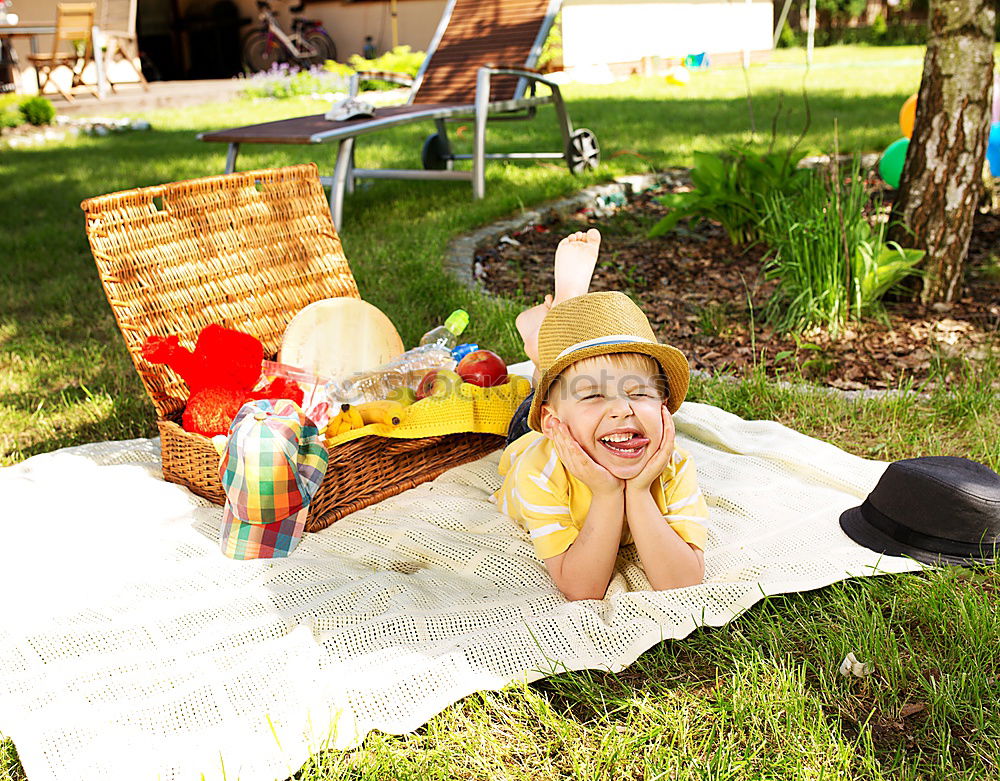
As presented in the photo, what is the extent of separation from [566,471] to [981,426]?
148 cm

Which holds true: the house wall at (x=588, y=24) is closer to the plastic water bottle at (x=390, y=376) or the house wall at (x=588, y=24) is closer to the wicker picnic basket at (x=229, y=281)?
the wicker picnic basket at (x=229, y=281)

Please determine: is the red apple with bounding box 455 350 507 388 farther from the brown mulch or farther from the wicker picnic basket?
the brown mulch

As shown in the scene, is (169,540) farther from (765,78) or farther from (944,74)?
(765,78)

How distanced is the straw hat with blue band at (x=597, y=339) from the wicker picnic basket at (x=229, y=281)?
0.64 metres

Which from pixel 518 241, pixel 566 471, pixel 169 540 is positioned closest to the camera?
pixel 566 471

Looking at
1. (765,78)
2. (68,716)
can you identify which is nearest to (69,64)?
(765,78)

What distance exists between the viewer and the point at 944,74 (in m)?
3.65

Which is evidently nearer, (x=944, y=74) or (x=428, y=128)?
(x=944, y=74)

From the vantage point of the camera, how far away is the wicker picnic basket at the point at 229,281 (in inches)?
103

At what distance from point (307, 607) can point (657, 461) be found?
2.83 feet

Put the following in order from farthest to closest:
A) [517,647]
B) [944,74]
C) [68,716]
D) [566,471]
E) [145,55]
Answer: [145,55] < [944,74] < [566,471] < [517,647] < [68,716]

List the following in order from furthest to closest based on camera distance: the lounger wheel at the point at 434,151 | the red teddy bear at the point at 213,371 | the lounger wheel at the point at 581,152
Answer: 1. the lounger wheel at the point at 434,151
2. the lounger wheel at the point at 581,152
3. the red teddy bear at the point at 213,371

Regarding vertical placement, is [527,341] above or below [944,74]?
below

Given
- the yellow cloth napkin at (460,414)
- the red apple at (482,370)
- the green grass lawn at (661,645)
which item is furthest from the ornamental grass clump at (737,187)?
the yellow cloth napkin at (460,414)
